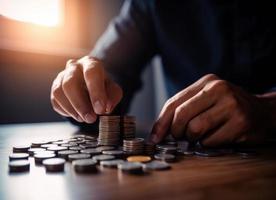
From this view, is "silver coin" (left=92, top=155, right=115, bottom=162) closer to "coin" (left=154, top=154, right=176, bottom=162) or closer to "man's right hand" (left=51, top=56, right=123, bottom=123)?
"coin" (left=154, top=154, right=176, bottom=162)

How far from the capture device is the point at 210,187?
0.37 metres

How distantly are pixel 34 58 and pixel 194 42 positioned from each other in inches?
33.9

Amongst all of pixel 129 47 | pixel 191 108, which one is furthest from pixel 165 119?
pixel 129 47

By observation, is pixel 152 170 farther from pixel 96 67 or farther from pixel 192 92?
pixel 96 67

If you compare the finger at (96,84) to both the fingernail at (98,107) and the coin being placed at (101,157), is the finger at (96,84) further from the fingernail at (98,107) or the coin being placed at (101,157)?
the coin being placed at (101,157)

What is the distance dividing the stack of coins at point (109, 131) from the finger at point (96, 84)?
7cm

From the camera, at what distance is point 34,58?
1.74 m

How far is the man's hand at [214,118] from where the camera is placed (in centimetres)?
66

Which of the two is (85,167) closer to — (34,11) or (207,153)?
(207,153)

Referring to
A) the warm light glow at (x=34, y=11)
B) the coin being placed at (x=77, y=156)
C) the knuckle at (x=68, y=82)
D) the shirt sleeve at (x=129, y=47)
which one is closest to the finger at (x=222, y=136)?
the coin being placed at (x=77, y=156)

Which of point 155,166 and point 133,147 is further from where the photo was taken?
point 133,147

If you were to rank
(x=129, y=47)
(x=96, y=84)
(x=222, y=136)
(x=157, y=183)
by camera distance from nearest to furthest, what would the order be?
(x=157, y=183) → (x=222, y=136) → (x=96, y=84) → (x=129, y=47)

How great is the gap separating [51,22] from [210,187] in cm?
171

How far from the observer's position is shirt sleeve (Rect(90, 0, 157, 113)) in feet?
4.68
